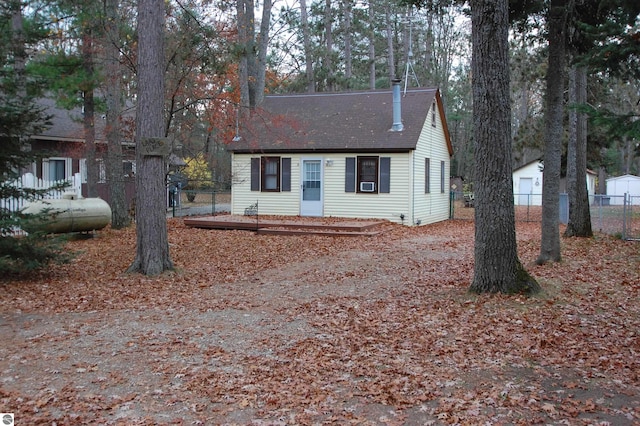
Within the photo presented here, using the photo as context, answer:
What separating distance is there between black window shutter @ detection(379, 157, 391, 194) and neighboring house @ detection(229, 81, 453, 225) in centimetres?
3

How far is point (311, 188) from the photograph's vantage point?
2036cm

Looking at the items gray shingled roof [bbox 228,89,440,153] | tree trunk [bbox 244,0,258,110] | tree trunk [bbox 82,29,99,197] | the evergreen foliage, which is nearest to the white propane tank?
tree trunk [bbox 82,29,99,197]

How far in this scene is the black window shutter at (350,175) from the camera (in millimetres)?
19672

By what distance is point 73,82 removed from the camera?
15.8 meters

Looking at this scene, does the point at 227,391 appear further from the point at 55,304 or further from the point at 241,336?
the point at 55,304

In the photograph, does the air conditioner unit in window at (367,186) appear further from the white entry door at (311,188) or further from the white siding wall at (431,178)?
the white entry door at (311,188)

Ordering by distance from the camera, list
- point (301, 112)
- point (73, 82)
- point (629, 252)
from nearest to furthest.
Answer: point (629, 252) → point (73, 82) → point (301, 112)

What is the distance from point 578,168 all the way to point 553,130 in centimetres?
564

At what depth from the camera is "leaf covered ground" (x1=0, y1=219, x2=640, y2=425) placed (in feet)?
Result: 14.2

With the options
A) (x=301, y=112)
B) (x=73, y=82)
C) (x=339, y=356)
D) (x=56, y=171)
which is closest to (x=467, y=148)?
(x=301, y=112)

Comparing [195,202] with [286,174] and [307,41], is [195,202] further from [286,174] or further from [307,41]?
[286,174]

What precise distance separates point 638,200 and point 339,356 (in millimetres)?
38981

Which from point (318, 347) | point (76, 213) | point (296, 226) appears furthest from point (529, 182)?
point (318, 347)

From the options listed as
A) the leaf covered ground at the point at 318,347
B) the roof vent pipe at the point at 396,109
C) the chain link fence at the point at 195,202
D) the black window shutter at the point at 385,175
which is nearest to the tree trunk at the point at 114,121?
the chain link fence at the point at 195,202
